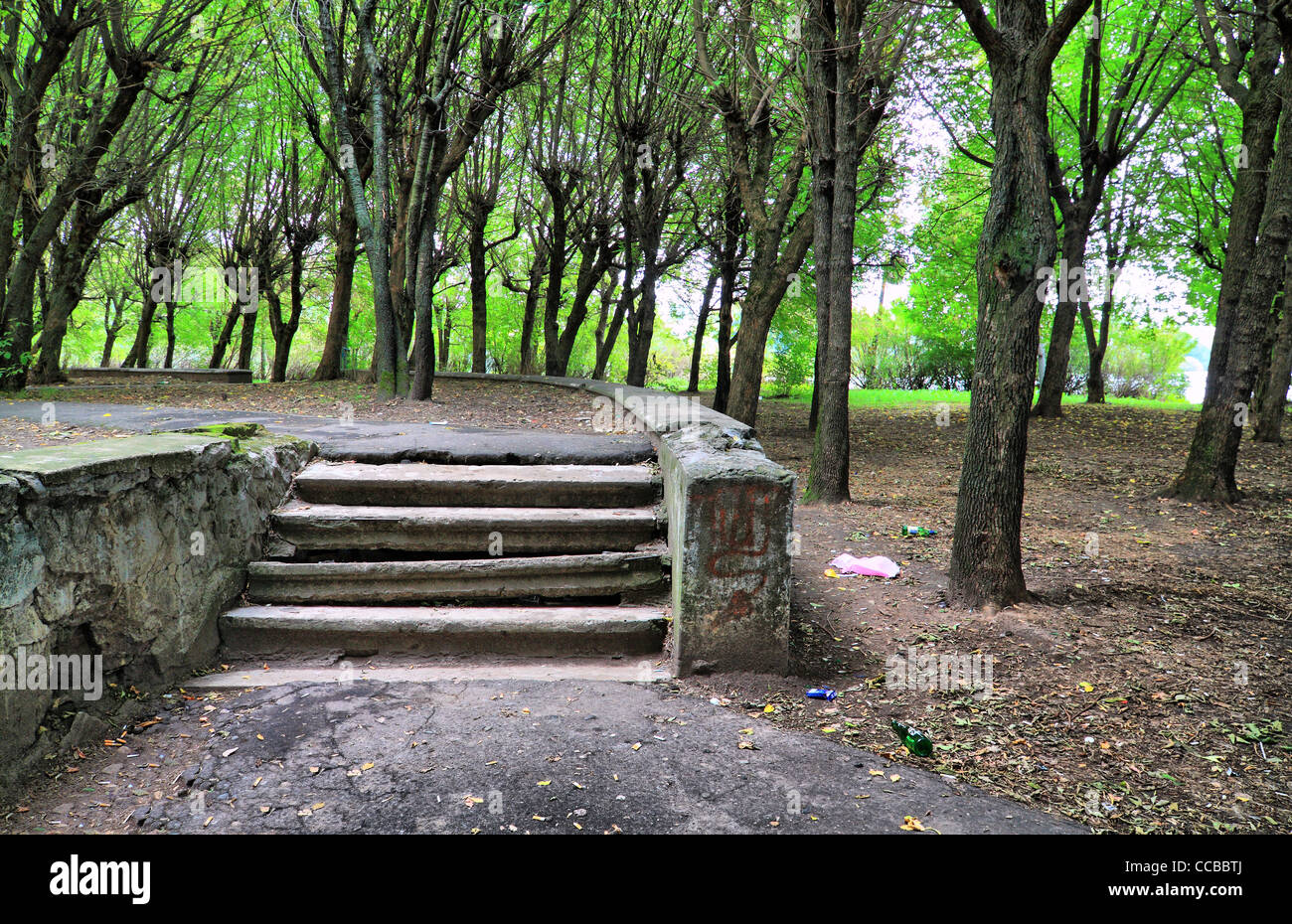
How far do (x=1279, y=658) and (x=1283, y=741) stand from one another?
1.08m

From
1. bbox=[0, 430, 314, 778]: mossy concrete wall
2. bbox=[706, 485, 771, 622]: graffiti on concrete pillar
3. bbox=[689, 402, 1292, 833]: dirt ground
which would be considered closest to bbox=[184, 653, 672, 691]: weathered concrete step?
bbox=[0, 430, 314, 778]: mossy concrete wall

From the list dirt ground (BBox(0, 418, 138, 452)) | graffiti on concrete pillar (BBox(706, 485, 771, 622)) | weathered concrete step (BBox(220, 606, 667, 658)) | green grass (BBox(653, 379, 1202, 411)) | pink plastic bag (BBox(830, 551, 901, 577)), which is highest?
green grass (BBox(653, 379, 1202, 411))

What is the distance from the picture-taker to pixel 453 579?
4.58 meters

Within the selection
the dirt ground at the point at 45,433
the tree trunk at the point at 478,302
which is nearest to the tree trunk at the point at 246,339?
the tree trunk at the point at 478,302

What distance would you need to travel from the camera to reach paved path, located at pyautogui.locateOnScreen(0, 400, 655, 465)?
18.8 feet

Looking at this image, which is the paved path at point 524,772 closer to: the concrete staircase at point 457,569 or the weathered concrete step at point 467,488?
the concrete staircase at point 457,569

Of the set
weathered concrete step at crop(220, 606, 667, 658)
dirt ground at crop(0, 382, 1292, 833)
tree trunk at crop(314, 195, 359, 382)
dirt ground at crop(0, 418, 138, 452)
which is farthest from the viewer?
tree trunk at crop(314, 195, 359, 382)

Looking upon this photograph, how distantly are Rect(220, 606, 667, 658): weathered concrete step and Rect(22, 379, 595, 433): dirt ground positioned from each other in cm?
353

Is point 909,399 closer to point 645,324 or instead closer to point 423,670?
point 645,324

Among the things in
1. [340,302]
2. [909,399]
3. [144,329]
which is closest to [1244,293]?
[909,399]

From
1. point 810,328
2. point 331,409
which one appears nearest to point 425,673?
point 331,409

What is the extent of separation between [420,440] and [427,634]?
7.18 ft

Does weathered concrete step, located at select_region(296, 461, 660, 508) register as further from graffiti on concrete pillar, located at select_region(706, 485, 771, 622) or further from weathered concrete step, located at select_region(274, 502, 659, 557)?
graffiti on concrete pillar, located at select_region(706, 485, 771, 622)

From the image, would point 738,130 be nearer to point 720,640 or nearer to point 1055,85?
point 720,640
